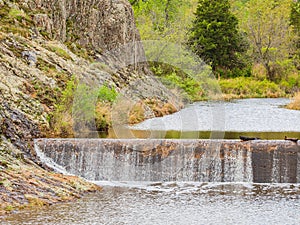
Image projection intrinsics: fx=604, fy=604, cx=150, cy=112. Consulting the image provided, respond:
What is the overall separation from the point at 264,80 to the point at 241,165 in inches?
1522

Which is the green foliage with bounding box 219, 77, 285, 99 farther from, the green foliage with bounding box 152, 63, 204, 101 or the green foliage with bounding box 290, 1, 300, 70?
the green foliage with bounding box 290, 1, 300, 70

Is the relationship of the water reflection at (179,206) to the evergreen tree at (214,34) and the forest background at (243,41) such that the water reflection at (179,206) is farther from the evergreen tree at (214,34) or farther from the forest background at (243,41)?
the evergreen tree at (214,34)

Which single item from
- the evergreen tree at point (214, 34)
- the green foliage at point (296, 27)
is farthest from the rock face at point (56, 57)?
the green foliage at point (296, 27)

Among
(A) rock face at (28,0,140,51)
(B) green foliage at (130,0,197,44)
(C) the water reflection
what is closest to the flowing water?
(C) the water reflection

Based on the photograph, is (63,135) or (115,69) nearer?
(63,135)

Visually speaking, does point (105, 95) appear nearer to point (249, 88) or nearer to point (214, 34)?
point (249, 88)

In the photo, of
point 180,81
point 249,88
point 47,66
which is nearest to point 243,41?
point 249,88

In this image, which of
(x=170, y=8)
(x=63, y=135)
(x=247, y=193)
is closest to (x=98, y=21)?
(x=63, y=135)

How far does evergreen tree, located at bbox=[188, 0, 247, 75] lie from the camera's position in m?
54.2

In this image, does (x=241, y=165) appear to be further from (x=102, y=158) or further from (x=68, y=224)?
(x=68, y=224)

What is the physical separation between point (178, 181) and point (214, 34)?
39.9m

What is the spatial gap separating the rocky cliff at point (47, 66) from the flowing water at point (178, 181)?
0.97m

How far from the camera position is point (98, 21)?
33.3 m

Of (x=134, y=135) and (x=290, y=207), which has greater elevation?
(x=134, y=135)
